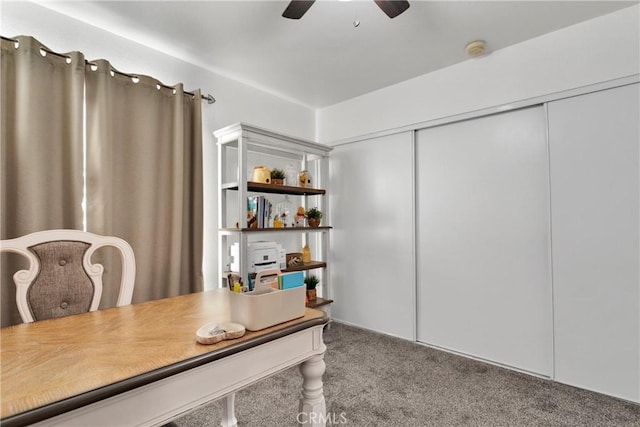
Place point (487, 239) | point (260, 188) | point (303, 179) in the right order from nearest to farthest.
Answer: point (487, 239) → point (260, 188) → point (303, 179)

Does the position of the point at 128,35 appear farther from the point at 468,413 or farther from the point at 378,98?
the point at 468,413

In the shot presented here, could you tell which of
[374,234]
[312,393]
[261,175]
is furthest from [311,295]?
[312,393]

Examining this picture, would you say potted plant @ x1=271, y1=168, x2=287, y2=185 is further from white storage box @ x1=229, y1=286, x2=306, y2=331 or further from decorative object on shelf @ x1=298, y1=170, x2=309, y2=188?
white storage box @ x1=229, y1=286, x2=306, y2=331

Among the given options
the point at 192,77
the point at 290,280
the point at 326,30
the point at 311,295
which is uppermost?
the point at 326,30

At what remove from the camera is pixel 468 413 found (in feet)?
6.08

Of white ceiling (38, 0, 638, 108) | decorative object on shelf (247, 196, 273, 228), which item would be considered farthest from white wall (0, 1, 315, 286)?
decorative object on shelf (247, 196, 273, 228)

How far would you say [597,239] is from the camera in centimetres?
210

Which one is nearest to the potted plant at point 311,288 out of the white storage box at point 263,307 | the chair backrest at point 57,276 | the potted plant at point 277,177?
the potted plant at point 277,177

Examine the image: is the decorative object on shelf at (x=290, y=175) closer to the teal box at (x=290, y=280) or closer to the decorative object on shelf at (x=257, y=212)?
the decorative object on shelf at (x=257, y=212)

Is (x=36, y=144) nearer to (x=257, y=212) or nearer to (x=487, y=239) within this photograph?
(x=257, y=212)

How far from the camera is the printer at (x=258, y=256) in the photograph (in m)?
2.66

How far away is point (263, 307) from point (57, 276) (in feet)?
3.10

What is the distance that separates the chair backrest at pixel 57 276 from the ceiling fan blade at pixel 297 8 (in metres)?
1.54

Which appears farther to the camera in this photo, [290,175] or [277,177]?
[290,175]
